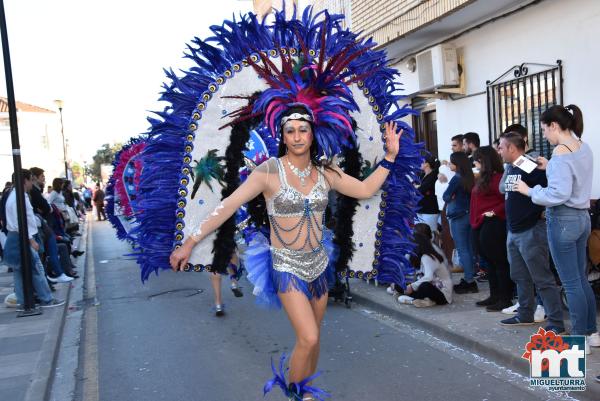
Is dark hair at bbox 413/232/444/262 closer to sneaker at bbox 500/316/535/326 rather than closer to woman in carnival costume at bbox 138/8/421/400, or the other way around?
sneaker at bbox 500/316/535/326

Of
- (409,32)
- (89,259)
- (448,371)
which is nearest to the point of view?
(448,371)

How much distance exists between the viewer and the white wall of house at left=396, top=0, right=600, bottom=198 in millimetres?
7375

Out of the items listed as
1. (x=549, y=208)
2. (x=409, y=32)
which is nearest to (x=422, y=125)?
(x=409, y=32)

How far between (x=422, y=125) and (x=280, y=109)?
31.2 ft

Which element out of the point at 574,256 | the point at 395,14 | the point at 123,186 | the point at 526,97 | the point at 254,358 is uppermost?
the point at 395,14

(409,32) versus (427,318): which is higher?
(409,32)

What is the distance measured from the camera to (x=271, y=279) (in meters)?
3.61

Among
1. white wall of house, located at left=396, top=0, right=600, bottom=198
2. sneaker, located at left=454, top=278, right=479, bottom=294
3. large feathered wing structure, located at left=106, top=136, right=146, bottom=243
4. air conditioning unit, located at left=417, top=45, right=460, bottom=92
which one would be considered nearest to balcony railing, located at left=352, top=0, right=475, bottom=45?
air conditioning unit, located at left=417, top=45, right=460, bottom=92

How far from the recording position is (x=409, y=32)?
34.0 feet

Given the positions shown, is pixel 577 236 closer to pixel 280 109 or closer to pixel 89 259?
pixel 280 109

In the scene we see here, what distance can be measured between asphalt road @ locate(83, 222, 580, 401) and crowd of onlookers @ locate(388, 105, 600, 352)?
2.48 ft

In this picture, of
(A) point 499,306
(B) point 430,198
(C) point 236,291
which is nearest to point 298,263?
(A) point 499,306

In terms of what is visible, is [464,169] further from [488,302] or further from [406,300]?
[406,300]

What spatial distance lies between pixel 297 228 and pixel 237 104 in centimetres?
93
